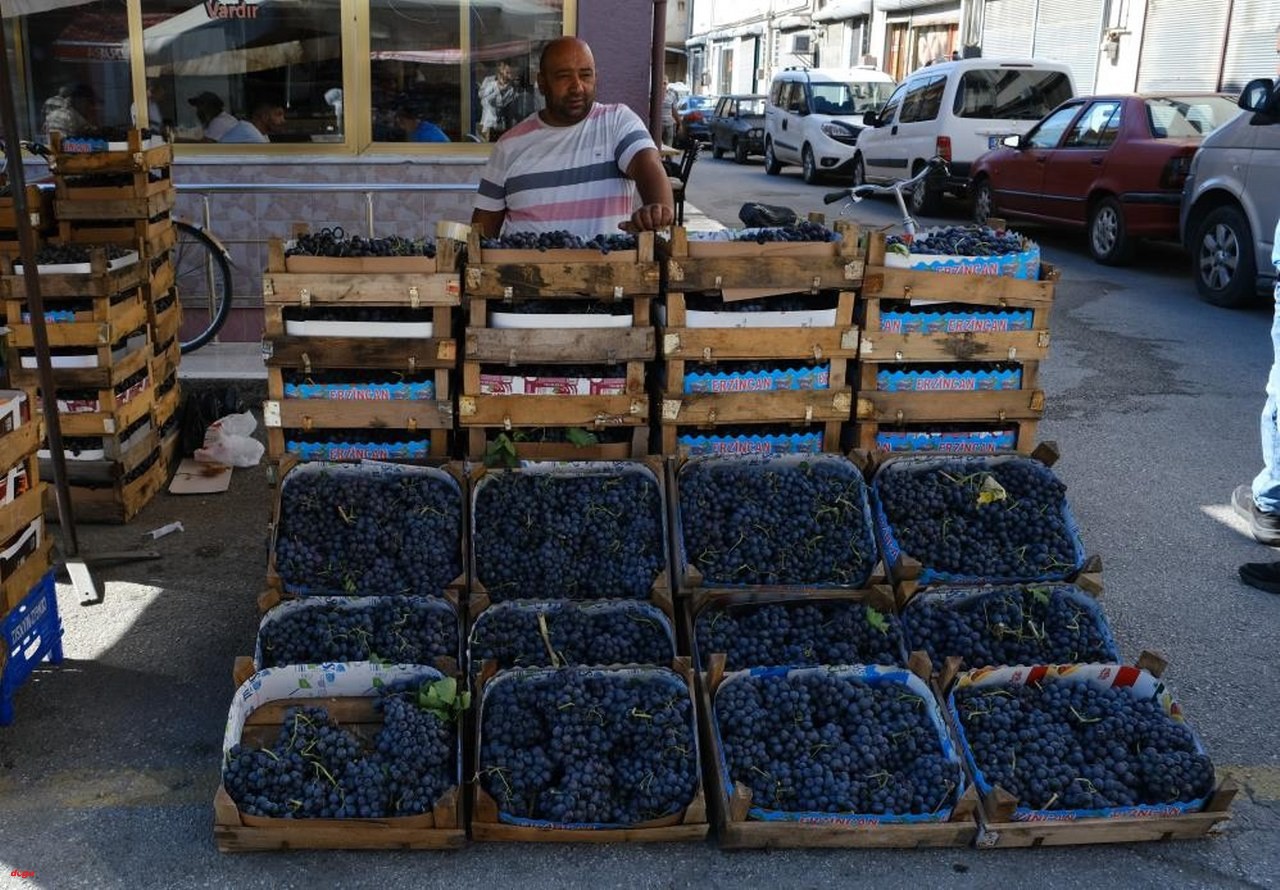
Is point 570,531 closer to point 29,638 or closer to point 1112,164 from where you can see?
point 29,638

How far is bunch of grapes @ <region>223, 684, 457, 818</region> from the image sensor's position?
294 cm

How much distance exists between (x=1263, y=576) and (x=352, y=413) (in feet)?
12.1

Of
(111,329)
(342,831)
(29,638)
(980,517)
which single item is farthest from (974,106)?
(342,831)

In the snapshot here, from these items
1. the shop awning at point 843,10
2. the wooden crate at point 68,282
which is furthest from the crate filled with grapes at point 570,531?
the shop awning at point 843,10

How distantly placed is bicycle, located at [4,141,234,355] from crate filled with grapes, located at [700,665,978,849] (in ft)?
18.1

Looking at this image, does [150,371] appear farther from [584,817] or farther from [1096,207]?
[1096,207]

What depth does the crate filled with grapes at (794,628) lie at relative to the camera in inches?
138

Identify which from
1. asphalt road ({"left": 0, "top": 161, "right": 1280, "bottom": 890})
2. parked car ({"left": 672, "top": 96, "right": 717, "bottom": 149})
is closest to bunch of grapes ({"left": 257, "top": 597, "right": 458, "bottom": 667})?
asphalt road ({"left": 0, "top": 161, "right": 1280, "bottom": 890})

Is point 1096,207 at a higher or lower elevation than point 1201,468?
higher

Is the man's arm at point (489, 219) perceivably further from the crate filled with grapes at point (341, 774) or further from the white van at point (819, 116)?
the white van at point (819, 116)

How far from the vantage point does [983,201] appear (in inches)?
549

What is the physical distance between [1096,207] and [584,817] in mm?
10871

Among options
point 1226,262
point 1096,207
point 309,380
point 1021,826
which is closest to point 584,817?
point 1021,826

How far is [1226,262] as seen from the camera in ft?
31.9
